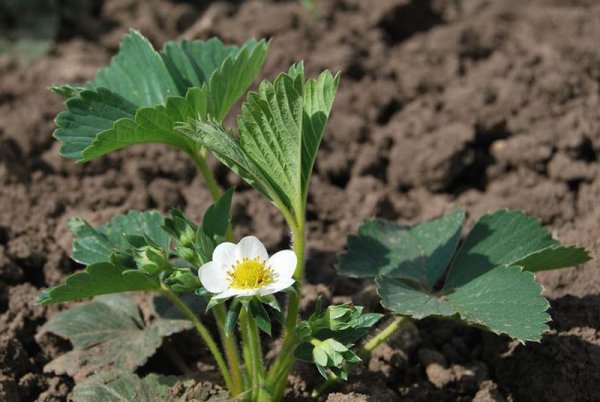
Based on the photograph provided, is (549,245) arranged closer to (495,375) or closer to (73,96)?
(495,375)

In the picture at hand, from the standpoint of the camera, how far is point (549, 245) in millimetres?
2574

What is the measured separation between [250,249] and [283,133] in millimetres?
314

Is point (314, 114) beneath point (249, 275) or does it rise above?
above

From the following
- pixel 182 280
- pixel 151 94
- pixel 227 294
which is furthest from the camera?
pixel 151 94

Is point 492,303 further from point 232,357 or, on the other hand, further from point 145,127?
point 145,127

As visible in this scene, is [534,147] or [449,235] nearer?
[449,235]

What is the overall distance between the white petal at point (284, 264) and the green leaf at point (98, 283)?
34 centimetres

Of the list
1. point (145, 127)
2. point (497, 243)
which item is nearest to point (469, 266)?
point (497, 243)

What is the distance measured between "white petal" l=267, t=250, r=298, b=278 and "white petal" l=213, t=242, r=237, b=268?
10cm

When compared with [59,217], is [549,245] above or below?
below

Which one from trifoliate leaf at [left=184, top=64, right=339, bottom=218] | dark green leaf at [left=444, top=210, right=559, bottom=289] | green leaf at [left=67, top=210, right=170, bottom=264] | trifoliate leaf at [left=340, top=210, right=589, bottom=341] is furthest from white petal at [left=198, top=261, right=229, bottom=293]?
dark green leaf at [left=444, top=210, right=559, bottom=289]

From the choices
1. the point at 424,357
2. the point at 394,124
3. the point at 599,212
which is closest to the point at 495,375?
the point at 424,357

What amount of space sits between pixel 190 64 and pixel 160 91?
124mm

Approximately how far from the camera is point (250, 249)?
87.4 inches
